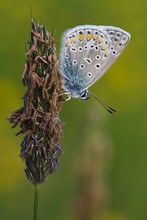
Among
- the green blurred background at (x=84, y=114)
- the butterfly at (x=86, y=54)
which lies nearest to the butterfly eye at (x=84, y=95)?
the butterfly at (x=86, y=54)

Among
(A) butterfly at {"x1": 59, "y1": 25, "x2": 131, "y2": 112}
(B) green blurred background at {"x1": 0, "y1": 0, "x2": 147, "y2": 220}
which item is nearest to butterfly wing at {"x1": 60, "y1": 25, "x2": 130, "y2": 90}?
(A) butterfly at {"x1": 59, "y1": 25, "x2": 131, "y2": 112}

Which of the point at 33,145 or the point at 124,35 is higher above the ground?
the point at 124,35

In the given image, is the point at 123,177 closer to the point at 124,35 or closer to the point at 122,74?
the point at 122,74

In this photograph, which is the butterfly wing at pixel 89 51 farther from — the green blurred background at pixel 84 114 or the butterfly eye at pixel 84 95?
the green blurred background at pixel 84 114

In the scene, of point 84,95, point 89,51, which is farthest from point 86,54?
point 84,95

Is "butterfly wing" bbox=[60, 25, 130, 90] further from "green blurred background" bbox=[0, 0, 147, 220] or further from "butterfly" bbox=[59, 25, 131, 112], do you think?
"green blurred background" bbox=[0, 0, 147, 220]

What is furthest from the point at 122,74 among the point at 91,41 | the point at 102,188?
the point at 102,188
